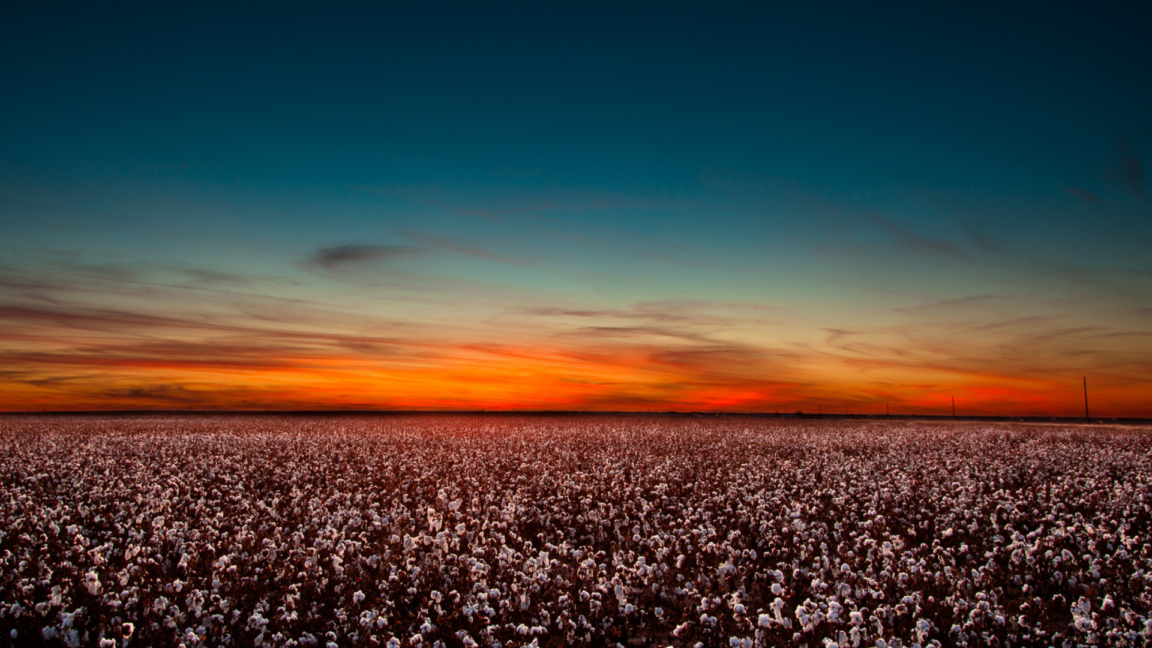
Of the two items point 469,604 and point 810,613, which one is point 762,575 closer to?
point 810,613

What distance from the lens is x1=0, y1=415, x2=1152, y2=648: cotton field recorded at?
8125mm

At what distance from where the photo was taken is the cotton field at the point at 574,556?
8.12m

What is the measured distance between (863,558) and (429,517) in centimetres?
821

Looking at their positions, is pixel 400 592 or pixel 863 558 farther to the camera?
pixel 863 558

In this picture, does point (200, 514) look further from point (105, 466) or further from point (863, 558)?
point (863, 558)

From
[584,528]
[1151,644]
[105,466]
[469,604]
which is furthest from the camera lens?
[105,466]

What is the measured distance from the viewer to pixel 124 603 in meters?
8.75

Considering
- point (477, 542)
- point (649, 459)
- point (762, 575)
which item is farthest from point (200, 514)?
point (649, 459)

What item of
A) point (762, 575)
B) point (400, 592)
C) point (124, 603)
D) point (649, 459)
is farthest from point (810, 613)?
point (649, 459)

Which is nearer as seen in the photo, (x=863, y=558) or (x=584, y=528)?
(x=863, y=558)

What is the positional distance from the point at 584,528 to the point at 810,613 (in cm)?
666

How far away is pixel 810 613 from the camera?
26.1 ft

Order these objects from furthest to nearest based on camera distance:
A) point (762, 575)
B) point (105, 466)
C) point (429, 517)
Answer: point (105, 466) < point (429, 517) < point (762, 575)

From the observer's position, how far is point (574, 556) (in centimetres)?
1111
